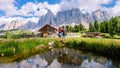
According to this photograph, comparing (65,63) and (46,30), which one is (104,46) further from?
(46,30)

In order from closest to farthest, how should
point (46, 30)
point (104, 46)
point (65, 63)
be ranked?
point (65, 63)
point (104, 46)
point (46, 30)

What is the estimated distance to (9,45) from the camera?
21.0 meters

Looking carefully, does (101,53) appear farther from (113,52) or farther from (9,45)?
(9,45)

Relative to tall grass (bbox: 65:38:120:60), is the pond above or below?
below

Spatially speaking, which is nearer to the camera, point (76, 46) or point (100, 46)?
point (100, 46)

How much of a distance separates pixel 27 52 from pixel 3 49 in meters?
2.89

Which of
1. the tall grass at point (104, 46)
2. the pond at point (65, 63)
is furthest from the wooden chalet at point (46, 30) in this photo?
the pond at point (65, 63)

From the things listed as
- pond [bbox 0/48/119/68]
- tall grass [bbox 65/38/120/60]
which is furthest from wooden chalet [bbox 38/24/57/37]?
pond [bbox 0/48/119/68]

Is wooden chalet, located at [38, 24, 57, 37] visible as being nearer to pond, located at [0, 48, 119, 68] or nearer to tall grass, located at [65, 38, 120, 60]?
tall grass, located at [65, 38, 120, 60]

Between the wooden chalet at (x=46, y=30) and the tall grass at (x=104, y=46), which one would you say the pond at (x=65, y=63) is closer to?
the tall grass at (x=104, y=46)

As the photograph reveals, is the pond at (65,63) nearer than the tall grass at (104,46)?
Yes

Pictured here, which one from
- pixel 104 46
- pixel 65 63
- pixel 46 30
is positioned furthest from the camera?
pixel 46 30

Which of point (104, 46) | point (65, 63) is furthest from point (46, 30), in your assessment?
point (65, 63)

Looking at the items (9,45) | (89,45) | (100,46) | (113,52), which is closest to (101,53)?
(100,46)
